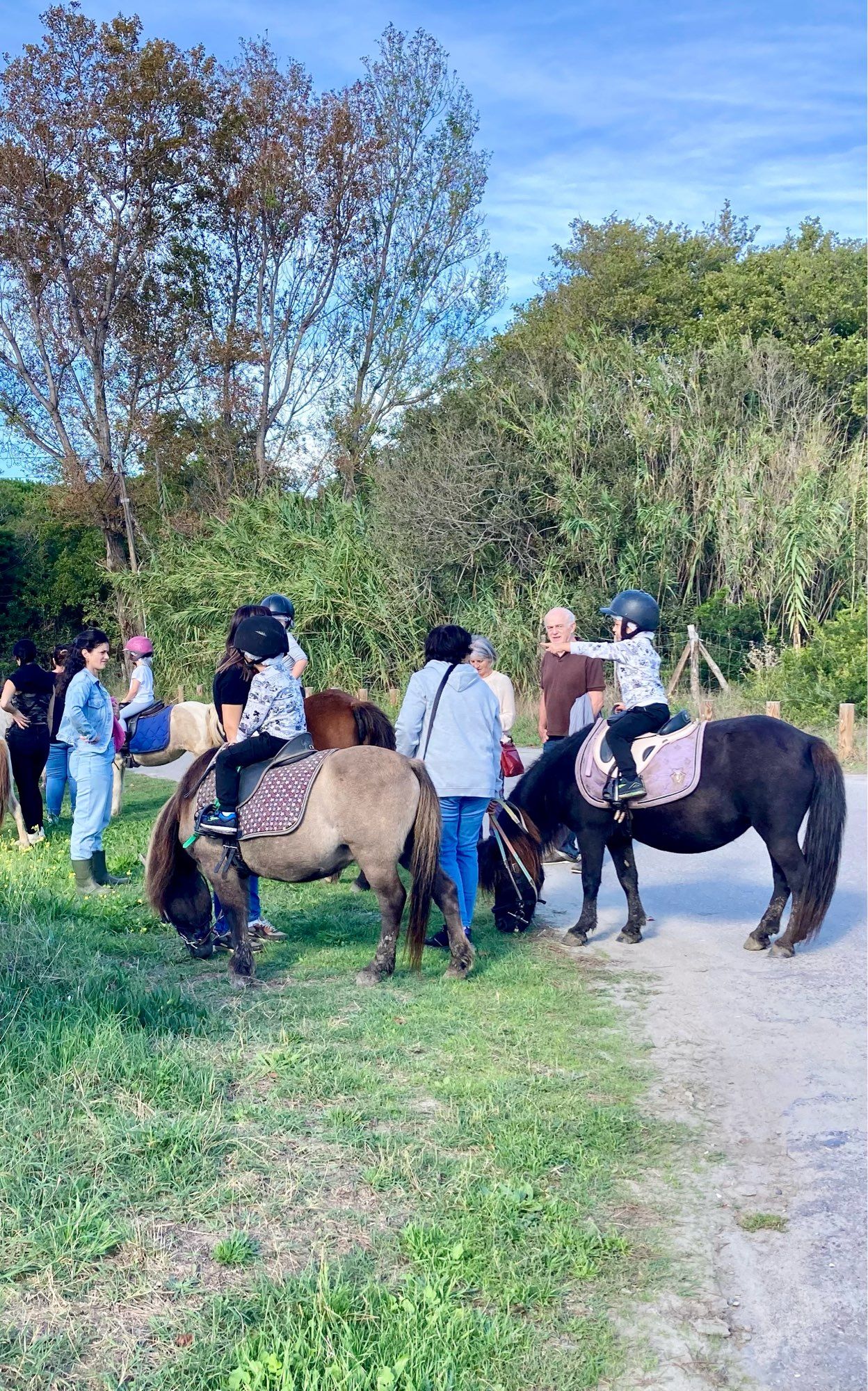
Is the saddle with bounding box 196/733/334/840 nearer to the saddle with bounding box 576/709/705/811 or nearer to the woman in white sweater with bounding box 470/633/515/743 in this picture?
the saddle with bounding box 576/709/705/811

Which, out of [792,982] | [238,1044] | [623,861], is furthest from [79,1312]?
[623,861]

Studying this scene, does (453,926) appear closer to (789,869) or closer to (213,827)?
(213,827)

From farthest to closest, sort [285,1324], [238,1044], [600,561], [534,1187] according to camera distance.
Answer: [600,561] < [238,1044] < [534,1187] < [285,1324]

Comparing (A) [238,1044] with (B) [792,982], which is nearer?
(A) [238,1044]

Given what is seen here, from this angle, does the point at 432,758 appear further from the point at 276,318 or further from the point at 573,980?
the point at 276,318

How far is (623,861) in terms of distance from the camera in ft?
24.8

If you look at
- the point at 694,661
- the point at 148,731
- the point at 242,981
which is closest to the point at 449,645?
the point at 242,981

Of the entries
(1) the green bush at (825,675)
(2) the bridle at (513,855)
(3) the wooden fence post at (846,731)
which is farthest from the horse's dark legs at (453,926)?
(1) the green bush at (825,675)

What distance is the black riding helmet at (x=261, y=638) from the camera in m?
6.05

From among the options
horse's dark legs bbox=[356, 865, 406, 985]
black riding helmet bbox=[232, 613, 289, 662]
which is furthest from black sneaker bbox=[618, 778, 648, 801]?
black riding helmet bbox=[232, 613, 289, 662]

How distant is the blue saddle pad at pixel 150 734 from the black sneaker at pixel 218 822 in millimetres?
6506

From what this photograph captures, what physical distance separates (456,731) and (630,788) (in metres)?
1.22

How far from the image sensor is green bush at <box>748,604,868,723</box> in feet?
53.6

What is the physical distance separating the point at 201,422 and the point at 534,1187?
2734 cm
